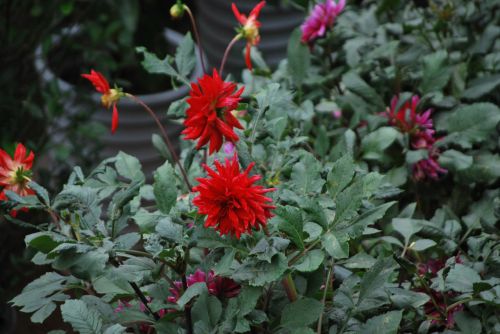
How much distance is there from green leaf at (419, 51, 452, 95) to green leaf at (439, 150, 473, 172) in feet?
0.33

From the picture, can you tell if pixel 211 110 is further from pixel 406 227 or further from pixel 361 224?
pixel 406 227

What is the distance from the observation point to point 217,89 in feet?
2.00

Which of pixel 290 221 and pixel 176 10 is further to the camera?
pixel 176 10

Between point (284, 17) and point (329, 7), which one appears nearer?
point (329, 7)

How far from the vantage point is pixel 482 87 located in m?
0.97

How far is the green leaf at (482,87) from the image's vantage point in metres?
0.96

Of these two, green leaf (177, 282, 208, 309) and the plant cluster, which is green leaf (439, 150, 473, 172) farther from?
green leaf (177, 282, 208, 309)

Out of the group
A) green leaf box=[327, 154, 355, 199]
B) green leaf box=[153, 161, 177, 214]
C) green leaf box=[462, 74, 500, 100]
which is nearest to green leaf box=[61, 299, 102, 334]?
green leaf box=[153, 161, 177, 214]

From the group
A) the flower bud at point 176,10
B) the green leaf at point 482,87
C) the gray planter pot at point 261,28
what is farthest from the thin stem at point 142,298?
the gray planter pot at point 261,28

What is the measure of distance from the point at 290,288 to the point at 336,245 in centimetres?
8

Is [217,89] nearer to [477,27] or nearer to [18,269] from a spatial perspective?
[477,27]

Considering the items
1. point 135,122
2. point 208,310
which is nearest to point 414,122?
point 208,310

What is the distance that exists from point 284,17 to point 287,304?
1653 millimetres

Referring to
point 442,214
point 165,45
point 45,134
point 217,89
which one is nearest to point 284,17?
point 165,45
